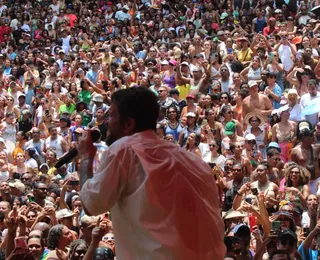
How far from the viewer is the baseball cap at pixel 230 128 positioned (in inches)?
487

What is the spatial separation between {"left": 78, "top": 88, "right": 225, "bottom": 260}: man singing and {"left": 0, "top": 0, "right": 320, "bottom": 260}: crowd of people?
0.67 m

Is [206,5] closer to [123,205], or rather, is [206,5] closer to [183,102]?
[183,102]

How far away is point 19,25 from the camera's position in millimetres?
22266

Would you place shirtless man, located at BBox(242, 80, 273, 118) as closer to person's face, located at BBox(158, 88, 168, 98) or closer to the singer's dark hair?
person's face, located at BBox(158, 88, 168, 98)

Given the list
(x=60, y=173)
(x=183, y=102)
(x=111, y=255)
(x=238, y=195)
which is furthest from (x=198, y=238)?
(x=183, y=102)

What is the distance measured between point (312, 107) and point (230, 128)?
3.87 feet

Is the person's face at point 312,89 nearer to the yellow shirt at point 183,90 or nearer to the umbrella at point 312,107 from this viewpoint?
the umbrella at point 312,107

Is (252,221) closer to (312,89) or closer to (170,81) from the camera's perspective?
(312,89)

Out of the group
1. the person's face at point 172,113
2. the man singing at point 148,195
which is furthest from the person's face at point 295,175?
the man singing at point 148,195

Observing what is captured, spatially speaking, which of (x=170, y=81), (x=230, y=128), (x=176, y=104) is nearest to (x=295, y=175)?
(x=230, y=128)

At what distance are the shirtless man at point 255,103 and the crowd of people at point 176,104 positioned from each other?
15mm

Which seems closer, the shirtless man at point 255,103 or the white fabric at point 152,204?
the white fabric at point 152,204

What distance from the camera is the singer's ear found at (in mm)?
4074

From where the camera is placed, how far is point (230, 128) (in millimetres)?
12383
